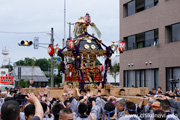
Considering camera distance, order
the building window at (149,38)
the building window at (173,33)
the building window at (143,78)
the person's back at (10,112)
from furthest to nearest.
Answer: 1. the building window at (149,38)
2. the building window at (143,78)
3. the building window at (173,33)
4. the person's back at (10,112)

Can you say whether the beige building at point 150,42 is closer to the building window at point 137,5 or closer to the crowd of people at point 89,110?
the building window at point 137,5

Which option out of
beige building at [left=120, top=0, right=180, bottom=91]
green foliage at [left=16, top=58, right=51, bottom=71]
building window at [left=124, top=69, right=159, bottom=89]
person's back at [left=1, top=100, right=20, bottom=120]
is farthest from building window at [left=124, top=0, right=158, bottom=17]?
green foliage at [left=16, top=58, right=51, bottom=71]

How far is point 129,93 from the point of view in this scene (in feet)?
41.2

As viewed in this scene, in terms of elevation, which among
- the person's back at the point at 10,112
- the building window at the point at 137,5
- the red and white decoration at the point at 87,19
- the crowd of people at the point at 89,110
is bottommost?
the crowd of people at the point at 89,110

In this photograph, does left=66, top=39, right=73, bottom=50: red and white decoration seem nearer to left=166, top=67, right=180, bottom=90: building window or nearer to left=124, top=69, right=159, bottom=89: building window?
left=166, top=67, right=180, bottom=90: building window

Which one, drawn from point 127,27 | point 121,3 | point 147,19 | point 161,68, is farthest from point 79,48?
point 121,3

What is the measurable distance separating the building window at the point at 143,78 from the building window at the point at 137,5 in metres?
5.71

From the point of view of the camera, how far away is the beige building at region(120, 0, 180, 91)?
21172 millimetres

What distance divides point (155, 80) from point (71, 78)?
10.8 meters

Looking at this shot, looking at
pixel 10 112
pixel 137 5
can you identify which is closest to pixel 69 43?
pixel 10 112

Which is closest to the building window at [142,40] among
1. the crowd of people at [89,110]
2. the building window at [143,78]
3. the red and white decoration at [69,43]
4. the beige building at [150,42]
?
the beige building at [150,42]

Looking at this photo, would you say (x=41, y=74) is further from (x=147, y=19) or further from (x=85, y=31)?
(x=85, y=31)

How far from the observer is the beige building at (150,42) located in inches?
834

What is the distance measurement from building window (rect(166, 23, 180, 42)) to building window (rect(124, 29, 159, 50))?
1425 millimetres
